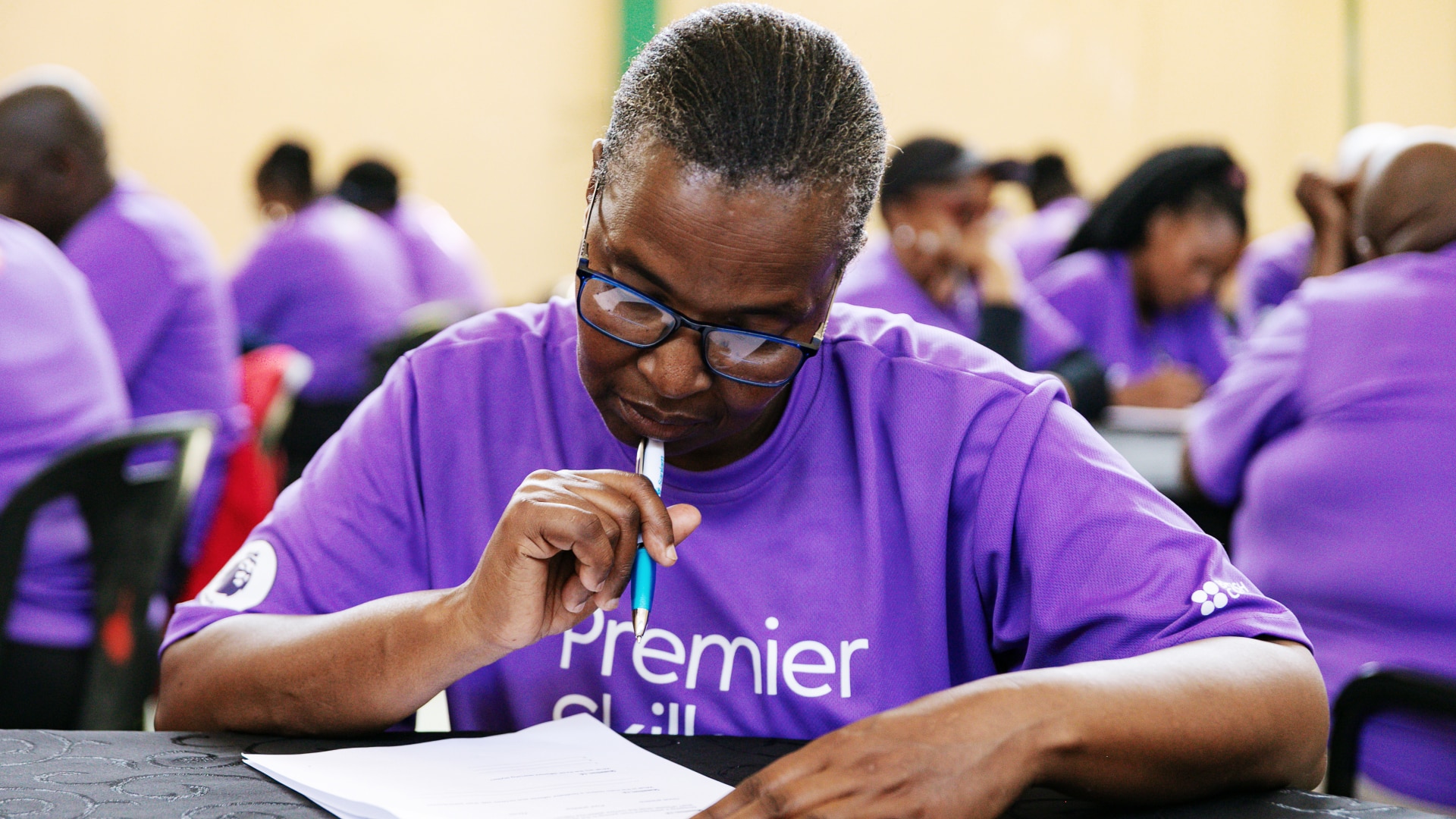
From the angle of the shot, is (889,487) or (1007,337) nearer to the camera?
(889,487)

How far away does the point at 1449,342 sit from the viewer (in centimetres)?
164

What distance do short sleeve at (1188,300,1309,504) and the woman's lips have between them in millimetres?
1146

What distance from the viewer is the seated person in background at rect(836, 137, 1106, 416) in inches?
122

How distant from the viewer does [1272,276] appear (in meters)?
4.13

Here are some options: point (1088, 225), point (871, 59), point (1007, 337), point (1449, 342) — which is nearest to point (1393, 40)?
point (1088, 225)

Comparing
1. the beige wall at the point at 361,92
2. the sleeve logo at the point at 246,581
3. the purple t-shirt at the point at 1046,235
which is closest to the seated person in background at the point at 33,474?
the sleeve logo at the point at 246,581

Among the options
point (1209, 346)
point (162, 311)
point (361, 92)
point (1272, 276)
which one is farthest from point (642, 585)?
point (361, 92)

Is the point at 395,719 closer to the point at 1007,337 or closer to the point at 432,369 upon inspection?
the point at 432,369

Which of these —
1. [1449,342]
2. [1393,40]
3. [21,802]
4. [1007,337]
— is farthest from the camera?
[1393,40]

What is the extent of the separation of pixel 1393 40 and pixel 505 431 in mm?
6924

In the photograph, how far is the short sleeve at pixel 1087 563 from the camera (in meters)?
0.97

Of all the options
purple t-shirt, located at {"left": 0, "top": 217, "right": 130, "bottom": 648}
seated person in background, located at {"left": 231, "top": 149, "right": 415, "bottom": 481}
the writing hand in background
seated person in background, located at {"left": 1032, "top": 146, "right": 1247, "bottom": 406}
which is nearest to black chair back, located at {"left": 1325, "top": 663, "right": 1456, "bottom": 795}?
purple t-shirt, located at {"left": 0, "top": 217, "right": 130, "bottom": 648}

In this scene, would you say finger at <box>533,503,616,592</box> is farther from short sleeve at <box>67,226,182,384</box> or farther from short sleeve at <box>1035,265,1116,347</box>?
short sleeve at <box>1035,265,1116,347</box>

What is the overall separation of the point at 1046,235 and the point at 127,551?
4497 millimetres
